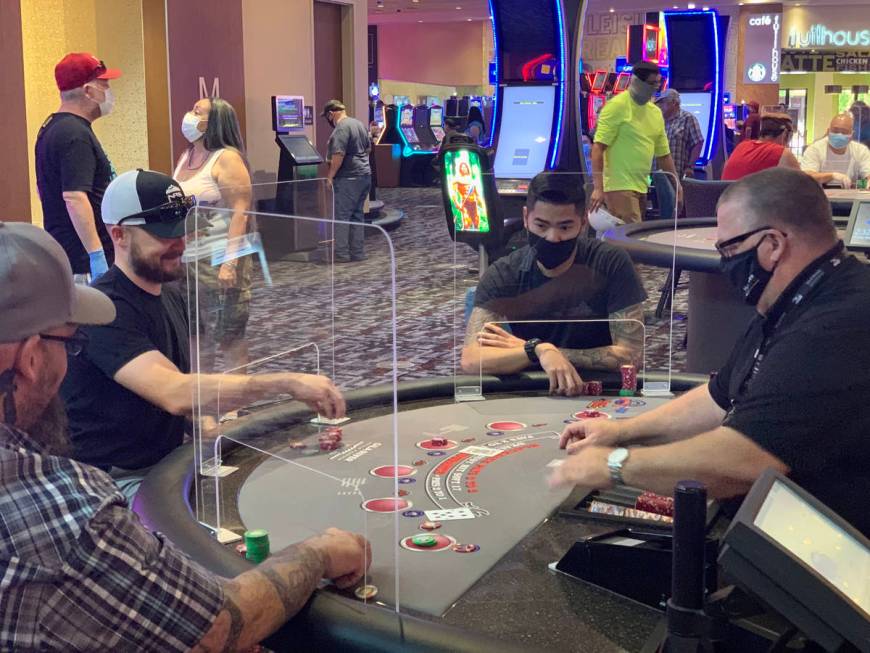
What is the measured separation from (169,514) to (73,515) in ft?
2.32

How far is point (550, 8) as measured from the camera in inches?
332

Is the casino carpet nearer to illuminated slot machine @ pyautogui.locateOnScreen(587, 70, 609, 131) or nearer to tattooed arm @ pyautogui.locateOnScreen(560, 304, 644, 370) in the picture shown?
tattooed arm @ pyautogui.locateOnScreen(560, 304, 644, 370)

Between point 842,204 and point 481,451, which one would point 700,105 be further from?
point 481,451

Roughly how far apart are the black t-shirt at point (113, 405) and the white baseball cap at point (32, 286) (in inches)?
40.7

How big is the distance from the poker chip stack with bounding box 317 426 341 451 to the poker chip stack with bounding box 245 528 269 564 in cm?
24

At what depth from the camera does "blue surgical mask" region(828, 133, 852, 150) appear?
7.80 meters

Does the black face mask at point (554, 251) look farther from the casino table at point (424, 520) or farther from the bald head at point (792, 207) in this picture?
the bald head at point (792, 207)

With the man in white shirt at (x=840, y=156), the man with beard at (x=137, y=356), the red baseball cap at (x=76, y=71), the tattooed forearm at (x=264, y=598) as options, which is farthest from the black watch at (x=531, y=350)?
the man in white shirt at (x=840, y=156)

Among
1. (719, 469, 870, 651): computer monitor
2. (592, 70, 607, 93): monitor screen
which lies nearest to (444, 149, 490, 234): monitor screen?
(719, 469, 870, 651): computer monitor

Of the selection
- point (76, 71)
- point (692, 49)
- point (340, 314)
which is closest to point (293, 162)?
point (76, 71)

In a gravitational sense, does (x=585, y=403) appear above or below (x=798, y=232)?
below

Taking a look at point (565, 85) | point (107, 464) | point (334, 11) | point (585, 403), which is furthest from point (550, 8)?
point (107, 464)

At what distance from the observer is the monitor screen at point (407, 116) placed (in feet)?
62.4

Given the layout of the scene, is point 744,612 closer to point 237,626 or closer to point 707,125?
point 237,626
